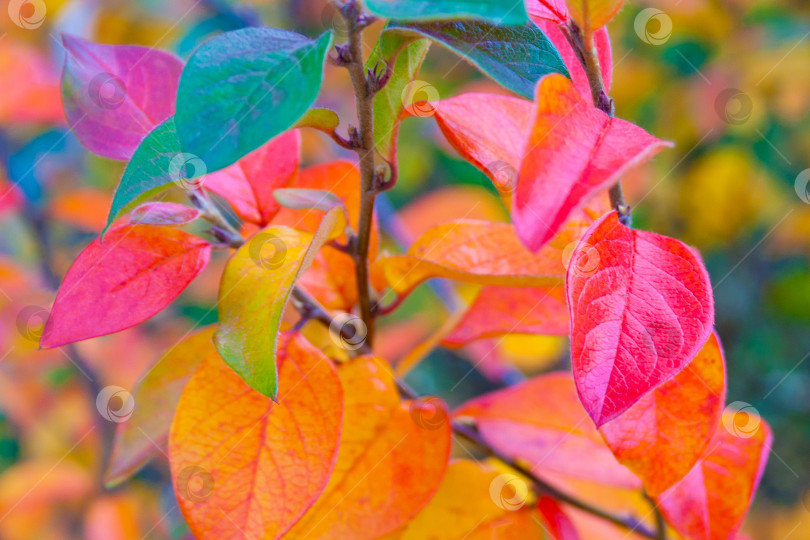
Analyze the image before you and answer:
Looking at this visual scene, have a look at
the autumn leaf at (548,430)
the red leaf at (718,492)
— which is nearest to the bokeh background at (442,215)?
the autumn leaf at (548,430)

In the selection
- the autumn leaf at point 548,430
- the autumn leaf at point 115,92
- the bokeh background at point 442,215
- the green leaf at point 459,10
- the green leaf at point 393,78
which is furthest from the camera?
the bokeh background at point 442,215

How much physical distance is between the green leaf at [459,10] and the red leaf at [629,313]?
14 centimetres

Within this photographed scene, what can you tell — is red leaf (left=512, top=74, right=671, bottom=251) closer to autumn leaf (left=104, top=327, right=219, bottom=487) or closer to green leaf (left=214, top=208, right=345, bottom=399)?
green leaf (left=214, top=208, right=345, bottom=399)

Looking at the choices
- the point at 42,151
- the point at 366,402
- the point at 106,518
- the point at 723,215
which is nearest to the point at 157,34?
the point at 42,151

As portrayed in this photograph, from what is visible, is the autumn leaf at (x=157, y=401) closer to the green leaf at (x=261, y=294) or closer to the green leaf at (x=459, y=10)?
the green leaf at (x=261, y=294)

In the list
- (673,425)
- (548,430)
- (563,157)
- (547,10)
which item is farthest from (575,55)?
(548,430)

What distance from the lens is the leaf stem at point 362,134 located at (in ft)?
1.15

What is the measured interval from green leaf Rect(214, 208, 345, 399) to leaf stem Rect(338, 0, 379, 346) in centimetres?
2

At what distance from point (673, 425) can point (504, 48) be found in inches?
10.5

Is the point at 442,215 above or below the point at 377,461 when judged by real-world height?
below

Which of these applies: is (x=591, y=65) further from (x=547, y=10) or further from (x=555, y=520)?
(x=555, y=520)

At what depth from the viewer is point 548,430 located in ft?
2.06

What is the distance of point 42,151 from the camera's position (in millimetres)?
1149

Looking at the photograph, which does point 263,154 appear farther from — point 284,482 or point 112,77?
point 284,482
